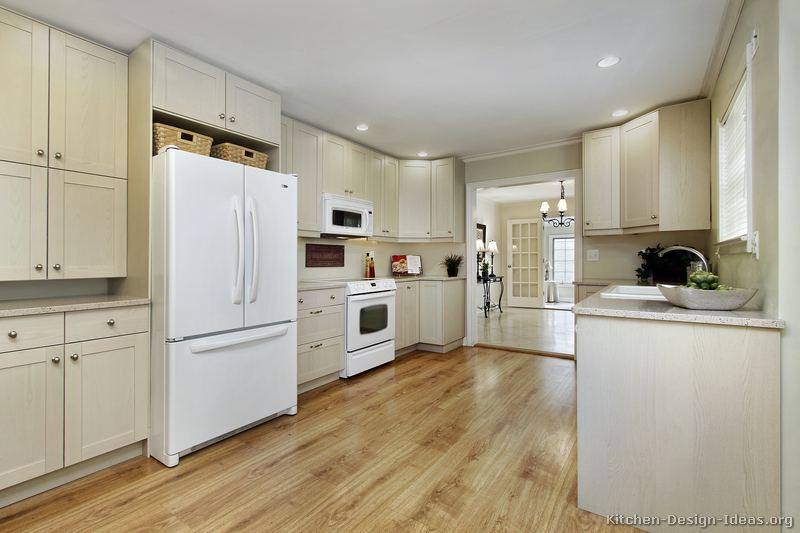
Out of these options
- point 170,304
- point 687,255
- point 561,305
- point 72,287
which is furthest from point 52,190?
point 561,305

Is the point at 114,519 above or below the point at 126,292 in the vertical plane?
below

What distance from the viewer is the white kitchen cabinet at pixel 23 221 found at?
6.35 ft

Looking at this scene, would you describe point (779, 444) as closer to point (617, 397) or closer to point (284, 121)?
point (617, 397)

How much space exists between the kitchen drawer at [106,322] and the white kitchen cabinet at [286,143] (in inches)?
64.2

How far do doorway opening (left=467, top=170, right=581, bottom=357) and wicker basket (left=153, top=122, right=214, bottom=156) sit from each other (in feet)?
16.0

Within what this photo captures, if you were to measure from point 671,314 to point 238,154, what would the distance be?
269 centimetres

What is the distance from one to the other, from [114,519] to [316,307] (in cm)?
189

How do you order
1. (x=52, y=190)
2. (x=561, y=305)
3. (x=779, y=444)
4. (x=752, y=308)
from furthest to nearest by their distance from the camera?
(x=561, y=305) → (x=52, y=190) → (x=752, y=308) → (x=779, y=444)

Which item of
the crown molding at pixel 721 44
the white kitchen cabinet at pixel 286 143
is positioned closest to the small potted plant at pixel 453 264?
the white kitchen cabinet at pixel 286 143

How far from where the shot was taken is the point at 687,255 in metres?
3.35

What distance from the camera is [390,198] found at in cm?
468

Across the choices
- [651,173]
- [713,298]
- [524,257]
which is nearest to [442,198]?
[651,173]

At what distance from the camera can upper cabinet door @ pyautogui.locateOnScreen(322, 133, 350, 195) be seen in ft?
12.2

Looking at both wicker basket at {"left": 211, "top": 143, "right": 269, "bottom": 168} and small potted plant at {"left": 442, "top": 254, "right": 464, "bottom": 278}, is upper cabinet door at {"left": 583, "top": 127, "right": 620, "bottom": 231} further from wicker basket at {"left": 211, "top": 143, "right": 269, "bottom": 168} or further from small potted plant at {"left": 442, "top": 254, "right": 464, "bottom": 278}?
wicker basket at {"left": 211, "top": 143, "right": 269, "bottom": 168}
